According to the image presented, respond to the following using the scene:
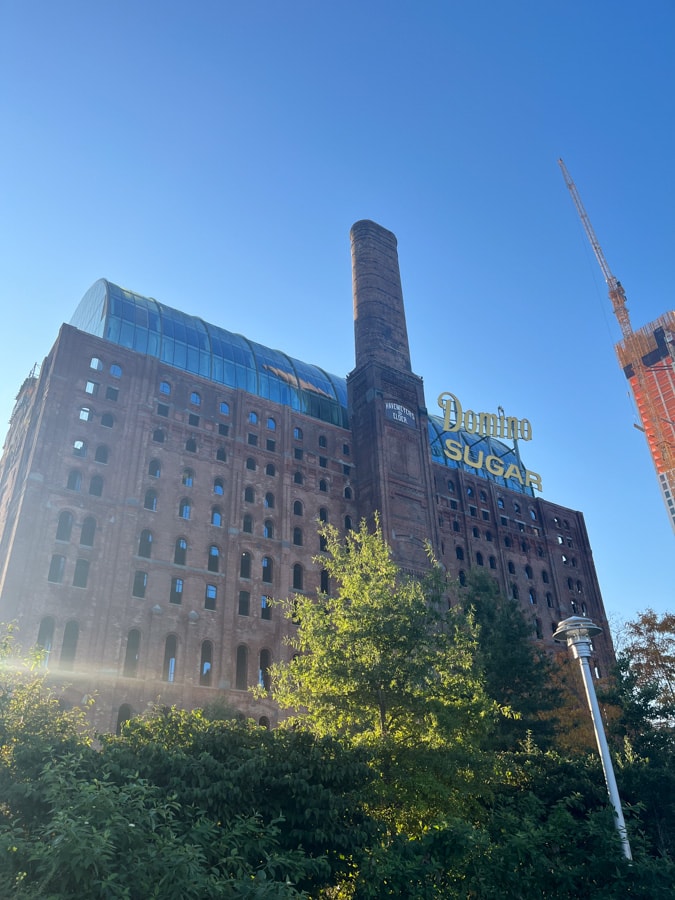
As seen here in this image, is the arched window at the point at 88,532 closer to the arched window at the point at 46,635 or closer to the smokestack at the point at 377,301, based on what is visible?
the arched window at the point at 46,635

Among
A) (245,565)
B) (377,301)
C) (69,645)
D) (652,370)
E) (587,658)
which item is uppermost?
(652,370)

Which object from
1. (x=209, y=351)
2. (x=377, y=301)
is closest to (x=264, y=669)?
(x=209, y=351)

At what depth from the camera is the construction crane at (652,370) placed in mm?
145000

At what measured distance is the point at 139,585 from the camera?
4225 centimetres

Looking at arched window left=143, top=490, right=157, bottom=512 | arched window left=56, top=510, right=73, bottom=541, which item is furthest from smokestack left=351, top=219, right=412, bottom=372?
arched window left=56, top=510, right=73, bottom=541

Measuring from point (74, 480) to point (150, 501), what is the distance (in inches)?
192

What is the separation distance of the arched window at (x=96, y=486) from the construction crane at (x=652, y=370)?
126m

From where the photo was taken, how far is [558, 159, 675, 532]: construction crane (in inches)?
5709

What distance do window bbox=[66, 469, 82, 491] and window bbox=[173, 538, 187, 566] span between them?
6939 millimetres

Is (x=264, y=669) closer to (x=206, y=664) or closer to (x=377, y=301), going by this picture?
(x=206, y=664)

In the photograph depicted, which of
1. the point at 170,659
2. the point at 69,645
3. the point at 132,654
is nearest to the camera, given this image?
the point at 69,645

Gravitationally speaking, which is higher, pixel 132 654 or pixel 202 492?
pixel 202 492

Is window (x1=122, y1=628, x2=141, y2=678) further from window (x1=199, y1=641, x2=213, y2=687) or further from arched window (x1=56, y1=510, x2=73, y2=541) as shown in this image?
arched window (x1=56, y1=510, x2=73, y2=541)

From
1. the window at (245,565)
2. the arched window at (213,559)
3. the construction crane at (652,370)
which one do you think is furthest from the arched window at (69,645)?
the construction crane at (652,370)
